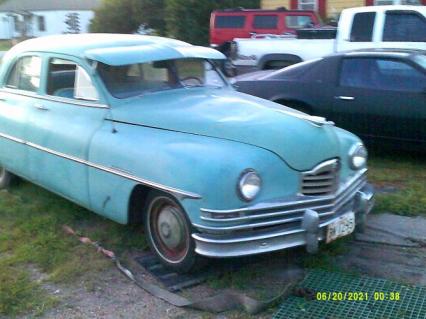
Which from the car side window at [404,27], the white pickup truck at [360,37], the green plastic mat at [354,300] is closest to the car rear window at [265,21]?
the white pickup truck at [360,37]

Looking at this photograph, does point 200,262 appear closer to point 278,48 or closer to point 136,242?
point 136,242

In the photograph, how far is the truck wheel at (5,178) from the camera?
6.54m

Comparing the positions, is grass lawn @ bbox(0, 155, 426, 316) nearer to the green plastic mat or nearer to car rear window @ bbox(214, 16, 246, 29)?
the green plastic mat

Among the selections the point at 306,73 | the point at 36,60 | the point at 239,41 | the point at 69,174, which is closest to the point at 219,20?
the point at 239,41

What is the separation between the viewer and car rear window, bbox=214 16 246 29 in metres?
16.8

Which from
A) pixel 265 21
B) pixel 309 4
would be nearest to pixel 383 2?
pixel 309 4

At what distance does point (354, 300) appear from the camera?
3.91 m

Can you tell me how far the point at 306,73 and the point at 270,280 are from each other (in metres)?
3.84

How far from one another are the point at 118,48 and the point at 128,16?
69.7 ft

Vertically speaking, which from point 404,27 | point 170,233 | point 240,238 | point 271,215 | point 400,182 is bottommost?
point 400,182

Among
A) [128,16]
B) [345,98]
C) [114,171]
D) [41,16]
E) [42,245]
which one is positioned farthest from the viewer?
[41,16]

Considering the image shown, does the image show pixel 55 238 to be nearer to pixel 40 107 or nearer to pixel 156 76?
pixel 40 107

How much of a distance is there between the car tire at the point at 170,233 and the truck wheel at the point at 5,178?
2.65 metres

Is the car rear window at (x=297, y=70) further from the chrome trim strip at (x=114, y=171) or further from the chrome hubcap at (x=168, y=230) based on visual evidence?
the chrome hubcap at (x=168, y=230)
